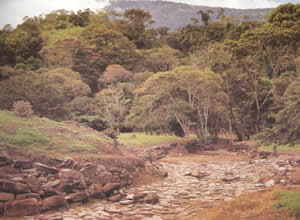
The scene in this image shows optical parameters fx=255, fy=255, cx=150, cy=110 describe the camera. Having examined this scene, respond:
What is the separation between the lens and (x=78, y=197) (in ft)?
21.7

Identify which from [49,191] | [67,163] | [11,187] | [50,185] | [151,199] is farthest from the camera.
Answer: [67,163]

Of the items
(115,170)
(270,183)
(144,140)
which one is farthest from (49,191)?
(144,140)

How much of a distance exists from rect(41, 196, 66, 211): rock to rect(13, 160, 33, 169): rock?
1.36m

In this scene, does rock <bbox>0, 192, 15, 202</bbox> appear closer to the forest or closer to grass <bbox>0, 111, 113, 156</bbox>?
grass <bbox>0, 111, 113, 156</bbox>

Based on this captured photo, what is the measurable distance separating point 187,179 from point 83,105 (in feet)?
46.3

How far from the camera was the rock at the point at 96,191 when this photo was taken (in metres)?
7.09

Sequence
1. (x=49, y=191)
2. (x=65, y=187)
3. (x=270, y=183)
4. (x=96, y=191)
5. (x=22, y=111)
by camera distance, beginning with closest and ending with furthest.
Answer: (x=49, y=191)
(x=65, y=187)
(x=96, y=191)
(x=270, y=183)
(x=22, y=111)

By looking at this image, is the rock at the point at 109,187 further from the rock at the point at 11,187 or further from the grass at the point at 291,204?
the grass at the point at 291,204

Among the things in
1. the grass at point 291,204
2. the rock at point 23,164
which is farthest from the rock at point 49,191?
the grass at point 291,204

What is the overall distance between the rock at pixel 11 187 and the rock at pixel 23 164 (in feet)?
3.02

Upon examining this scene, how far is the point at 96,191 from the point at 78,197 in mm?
648

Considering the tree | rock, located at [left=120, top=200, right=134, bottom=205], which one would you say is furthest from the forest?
rock, located at [left=120, top=200, right=134, bottom=205]

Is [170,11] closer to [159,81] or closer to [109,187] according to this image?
[159,81]

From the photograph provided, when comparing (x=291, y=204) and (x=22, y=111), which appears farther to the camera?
(x=22, y=111)
